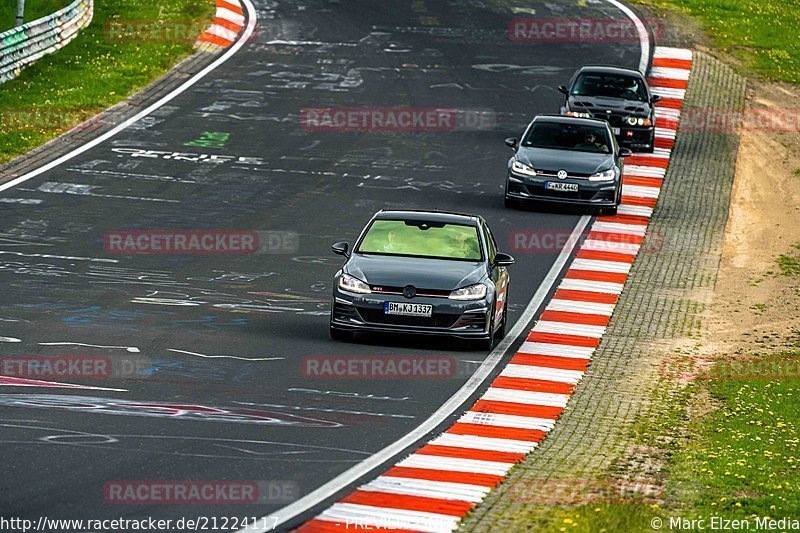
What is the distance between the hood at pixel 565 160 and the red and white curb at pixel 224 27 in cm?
1524

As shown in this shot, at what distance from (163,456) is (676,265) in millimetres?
14581

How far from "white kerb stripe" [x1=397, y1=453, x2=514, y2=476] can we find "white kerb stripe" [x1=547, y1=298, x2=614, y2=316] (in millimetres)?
8517

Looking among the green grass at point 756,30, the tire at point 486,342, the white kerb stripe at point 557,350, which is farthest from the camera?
the green grass at point 756,30

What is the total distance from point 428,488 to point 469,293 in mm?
5849

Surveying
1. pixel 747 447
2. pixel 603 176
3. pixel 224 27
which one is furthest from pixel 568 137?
pixel 224 27

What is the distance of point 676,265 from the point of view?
25.7 meters

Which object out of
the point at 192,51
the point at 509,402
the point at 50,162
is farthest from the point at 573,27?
the point at 509,402

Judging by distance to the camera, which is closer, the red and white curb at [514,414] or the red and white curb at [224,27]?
the red and white curb at [514,414]

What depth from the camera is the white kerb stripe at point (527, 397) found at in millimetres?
16344

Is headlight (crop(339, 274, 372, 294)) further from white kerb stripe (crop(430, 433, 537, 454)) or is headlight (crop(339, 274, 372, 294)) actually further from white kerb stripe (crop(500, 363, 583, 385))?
white kerb stripe (crop(430, 433, 537, 454))

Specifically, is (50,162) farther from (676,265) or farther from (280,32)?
(280,32)

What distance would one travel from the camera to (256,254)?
23828mm

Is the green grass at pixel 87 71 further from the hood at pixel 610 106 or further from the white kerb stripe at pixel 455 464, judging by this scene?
the white kerb stripe at pixel 455 464

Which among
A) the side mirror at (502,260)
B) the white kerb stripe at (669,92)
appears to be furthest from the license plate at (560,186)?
the white kerb stripe at (669,92)
